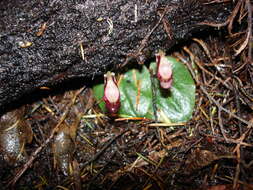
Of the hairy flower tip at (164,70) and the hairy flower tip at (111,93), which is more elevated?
the hairy flower tip at (164,70)

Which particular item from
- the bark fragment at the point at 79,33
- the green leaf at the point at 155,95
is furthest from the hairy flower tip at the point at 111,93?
the green leaf at the point at 155,95

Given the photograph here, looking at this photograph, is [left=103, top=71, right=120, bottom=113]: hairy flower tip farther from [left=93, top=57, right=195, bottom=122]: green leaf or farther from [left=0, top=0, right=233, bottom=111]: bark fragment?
[left=93, top=57, right=195, bottom=122]: green leaf

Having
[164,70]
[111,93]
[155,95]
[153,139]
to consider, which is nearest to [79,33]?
[111,93]

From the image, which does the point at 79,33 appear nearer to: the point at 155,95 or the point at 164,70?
the point at 164,70

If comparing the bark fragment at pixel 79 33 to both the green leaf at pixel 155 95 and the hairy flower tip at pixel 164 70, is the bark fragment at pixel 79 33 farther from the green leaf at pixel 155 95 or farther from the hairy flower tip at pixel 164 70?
the green leaf at pixel 155 95

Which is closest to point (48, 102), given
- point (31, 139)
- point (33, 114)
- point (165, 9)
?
point (33, 114)

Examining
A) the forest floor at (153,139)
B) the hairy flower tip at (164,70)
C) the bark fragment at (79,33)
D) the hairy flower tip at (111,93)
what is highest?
the bark fragment at (79,33)

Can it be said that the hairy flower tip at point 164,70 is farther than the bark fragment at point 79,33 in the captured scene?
Yes

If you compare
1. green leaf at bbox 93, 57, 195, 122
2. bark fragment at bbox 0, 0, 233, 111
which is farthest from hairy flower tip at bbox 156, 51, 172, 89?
green leaf at bbox 93, 57, 195, 122

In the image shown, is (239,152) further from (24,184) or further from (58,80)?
(24,184)
